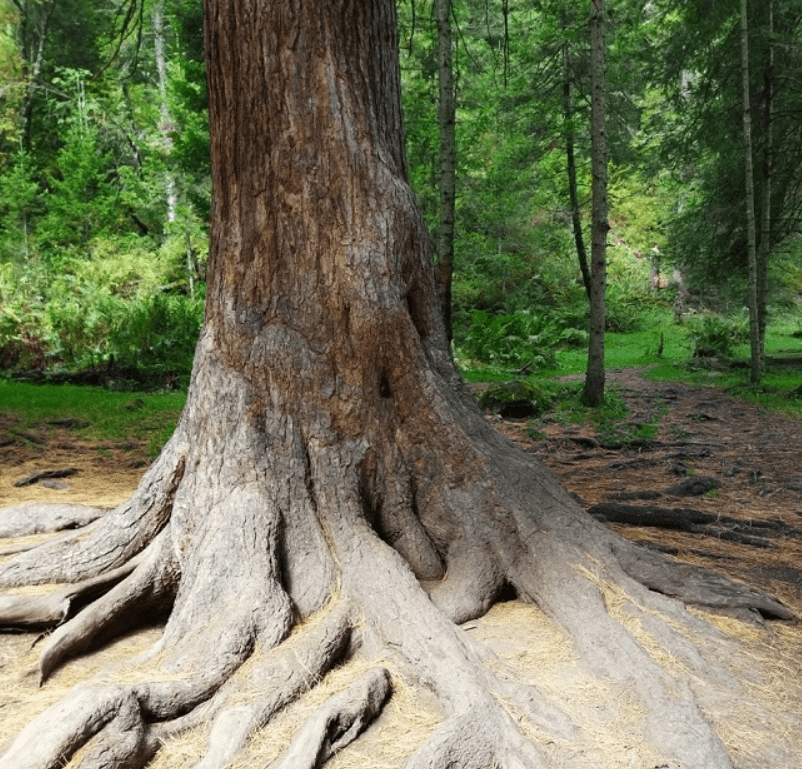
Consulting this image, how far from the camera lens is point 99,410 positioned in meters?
9.20

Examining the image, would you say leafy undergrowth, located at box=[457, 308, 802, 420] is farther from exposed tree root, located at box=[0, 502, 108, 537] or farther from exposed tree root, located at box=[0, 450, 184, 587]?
exposed tree root, located at box=[0, 450, 184, 587]

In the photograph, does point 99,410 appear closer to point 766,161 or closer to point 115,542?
point 115,542

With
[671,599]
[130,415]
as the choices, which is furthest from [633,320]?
[671,599]

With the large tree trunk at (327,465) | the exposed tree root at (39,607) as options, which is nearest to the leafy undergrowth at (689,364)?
the large tree trunk at (327,465)

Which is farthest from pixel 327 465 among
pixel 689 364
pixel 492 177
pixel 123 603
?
pixel 492 177

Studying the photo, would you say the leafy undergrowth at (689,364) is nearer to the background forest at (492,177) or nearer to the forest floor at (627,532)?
the background forest at (492,177)

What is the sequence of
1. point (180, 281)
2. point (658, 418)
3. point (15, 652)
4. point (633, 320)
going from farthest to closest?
1. point (633, 320)
2. point (180, 281)
3. point (658, 418)
4. point (15, 652)

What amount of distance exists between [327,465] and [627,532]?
2554 mm

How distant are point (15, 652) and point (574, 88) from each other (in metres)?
20.8

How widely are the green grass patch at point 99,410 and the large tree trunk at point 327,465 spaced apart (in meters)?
4.13

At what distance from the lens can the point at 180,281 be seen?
2203cm

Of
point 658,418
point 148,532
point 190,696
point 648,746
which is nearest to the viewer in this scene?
point 648,746

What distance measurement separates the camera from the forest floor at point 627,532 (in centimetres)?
242

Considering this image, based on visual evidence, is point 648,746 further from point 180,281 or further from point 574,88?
point 180,281
